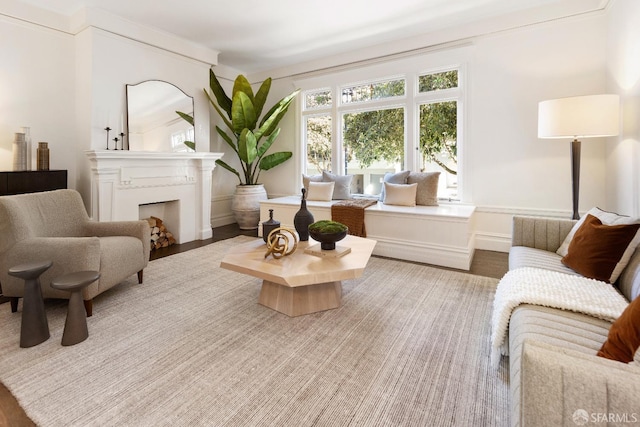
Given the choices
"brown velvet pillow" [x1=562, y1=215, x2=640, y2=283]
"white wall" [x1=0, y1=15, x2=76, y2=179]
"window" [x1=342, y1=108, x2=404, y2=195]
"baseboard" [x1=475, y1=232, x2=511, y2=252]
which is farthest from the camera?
"window" [x1=342, y1=108, x2=404, y2=195]

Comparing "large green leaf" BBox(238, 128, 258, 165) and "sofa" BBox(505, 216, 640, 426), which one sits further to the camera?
"large green leaf" BBox(238, 128, 258, 165)

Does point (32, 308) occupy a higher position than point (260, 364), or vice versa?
point (32, 308)

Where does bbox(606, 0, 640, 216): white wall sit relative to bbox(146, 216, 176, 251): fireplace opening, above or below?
above

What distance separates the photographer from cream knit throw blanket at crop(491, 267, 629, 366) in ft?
4.85

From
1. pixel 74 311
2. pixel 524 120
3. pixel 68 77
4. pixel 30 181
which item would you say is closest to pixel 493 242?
pixel 524 120

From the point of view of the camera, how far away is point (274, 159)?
566cm

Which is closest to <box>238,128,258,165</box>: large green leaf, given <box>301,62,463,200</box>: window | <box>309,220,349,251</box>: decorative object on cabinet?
<box>301,62,463,200</box>: window

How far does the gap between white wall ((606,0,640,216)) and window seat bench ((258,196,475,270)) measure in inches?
51.4

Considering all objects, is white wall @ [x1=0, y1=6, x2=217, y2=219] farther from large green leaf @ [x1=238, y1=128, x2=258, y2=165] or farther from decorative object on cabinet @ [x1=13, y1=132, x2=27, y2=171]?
large green leaf @ [x1=238, y1=128, x2=258, y2=165]

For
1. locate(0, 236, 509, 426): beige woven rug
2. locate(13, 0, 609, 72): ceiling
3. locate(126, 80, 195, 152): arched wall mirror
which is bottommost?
locate(0, 236, 509, 426): beige woven rug

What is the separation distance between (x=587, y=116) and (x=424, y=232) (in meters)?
1.80

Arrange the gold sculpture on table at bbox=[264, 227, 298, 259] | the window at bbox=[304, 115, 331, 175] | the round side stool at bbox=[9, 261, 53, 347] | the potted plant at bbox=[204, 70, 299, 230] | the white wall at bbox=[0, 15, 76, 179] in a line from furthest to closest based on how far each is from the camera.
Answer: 1. the window at bbox=[304, 115, 331, 175]
2. the potted plant at bbox=[204, 70, 299, 230]
3. the white wall at bbox=[0, 15, 76, 179]
4. the gold sculpture on table at bbox=[264, 227, 298, 259]
5. the round side stool at bbox=[9, 261, 53, 347]

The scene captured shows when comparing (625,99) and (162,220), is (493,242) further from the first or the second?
(162,220)
